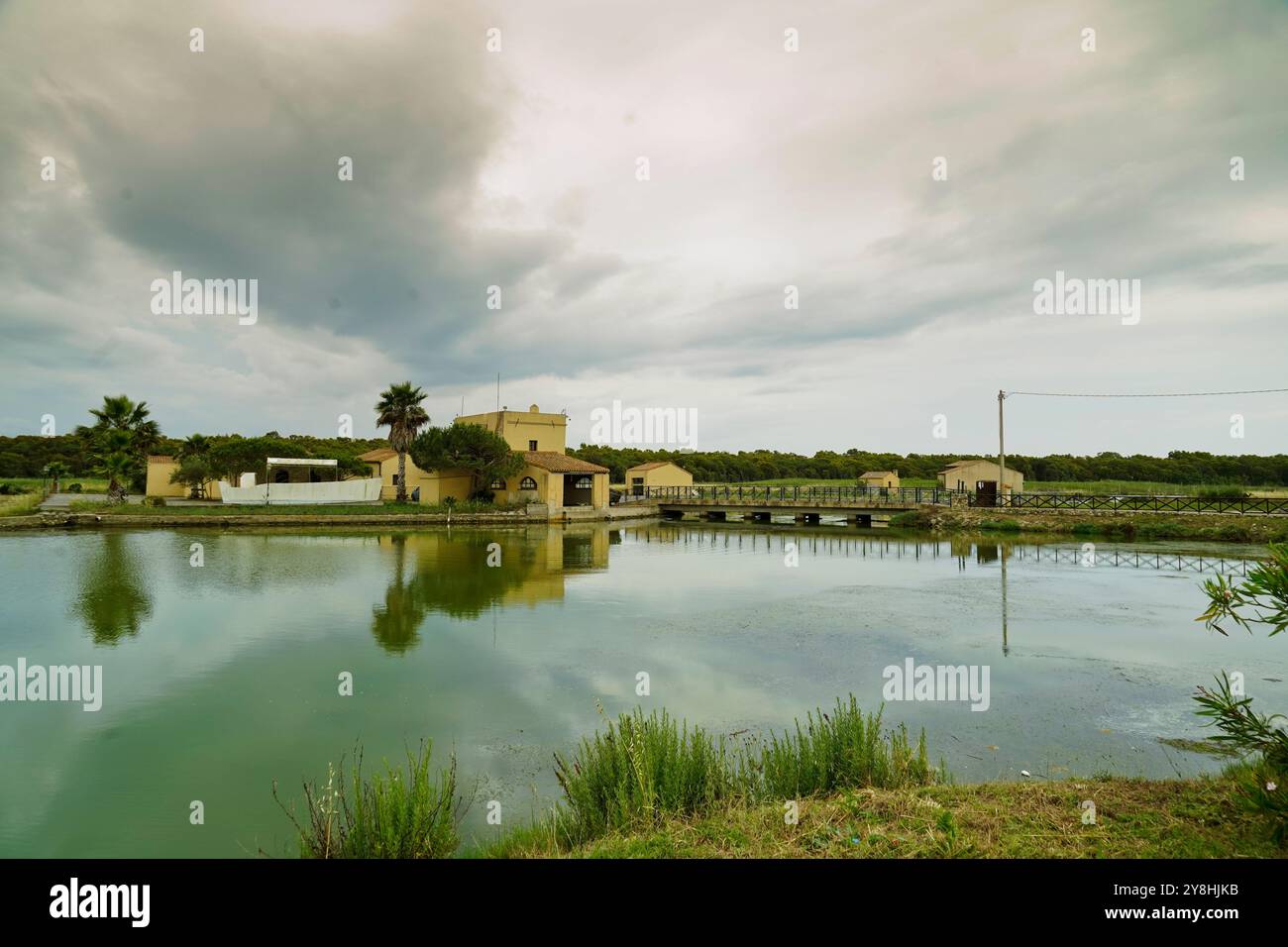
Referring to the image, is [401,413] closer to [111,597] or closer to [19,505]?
[19,505]

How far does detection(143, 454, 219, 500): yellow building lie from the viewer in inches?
1567

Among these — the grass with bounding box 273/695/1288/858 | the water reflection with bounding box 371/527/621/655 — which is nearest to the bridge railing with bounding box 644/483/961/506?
the water reflection with bounding box 371/527/621/655

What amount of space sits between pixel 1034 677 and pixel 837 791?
596 centimetres

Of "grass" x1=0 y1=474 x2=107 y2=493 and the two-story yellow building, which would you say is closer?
the two-story yellow building

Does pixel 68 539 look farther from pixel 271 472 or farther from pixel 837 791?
pixel 837 791

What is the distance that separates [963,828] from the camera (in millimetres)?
4023

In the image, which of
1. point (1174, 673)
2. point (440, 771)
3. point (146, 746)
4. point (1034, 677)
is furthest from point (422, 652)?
point (1174, 673)

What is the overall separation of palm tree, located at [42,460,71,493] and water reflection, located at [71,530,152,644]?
32.6 meters

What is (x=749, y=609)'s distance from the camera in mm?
14484

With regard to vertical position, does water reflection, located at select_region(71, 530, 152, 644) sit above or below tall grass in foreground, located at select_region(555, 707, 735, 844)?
below

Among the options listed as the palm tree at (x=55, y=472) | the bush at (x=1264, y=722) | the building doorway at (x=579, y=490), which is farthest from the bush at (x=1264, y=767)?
the palm tree at (x=55, y=472)

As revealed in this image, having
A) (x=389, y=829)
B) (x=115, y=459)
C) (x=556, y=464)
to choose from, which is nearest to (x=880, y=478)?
(x=556, y=464)

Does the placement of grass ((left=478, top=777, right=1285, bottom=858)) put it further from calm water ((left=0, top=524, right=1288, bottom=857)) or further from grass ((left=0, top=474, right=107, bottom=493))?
grass ((left=0, top=474, right=107, bottom=493))

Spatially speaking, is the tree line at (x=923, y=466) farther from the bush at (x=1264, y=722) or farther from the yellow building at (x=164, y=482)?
the bush at (x=1264, y=722)
